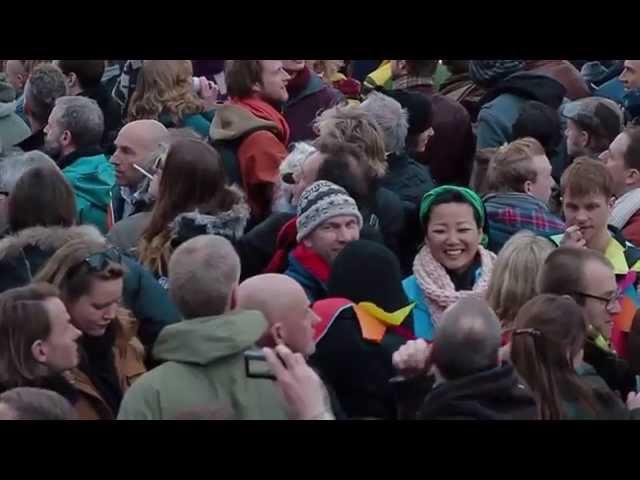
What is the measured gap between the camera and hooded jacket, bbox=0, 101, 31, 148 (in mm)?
9844

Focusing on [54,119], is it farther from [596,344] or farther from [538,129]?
[596,344]

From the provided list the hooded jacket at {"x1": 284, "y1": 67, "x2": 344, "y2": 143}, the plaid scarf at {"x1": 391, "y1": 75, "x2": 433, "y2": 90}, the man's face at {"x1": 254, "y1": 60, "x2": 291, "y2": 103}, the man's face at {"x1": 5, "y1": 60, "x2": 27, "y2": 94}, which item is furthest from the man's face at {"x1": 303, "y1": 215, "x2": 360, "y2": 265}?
the man's face at {"x1": 5, "y1": 60, "x2": 27, "y2": 94}

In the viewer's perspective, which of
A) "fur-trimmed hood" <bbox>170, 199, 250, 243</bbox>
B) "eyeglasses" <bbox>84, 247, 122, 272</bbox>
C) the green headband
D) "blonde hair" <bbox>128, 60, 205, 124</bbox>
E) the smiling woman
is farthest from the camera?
"blonde hair" <bbox>128, 60, 205, 124</bbox>

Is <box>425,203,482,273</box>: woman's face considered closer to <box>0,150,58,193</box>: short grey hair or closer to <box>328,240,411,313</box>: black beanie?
<box>328,240,411,313</box>: black beanie

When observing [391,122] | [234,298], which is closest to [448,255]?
[391,122]

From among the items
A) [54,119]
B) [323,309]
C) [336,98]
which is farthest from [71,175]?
[323,309]

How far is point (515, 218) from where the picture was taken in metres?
8.02

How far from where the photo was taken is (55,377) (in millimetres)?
5766

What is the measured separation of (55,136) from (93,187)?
388 millimetres

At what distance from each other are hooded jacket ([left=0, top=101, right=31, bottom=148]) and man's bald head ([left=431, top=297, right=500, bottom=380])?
15.7 ft

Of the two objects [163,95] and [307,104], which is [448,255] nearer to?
[163,95]

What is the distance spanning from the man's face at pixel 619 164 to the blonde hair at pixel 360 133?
1178 millimetres
